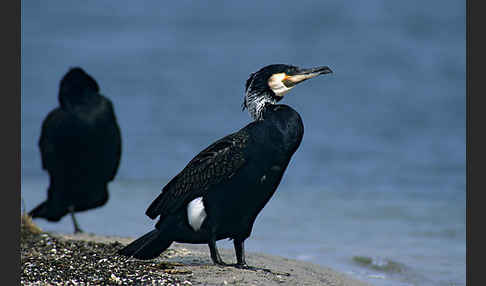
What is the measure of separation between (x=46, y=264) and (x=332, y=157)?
842 centimetres

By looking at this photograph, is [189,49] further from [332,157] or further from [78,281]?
[78,281]

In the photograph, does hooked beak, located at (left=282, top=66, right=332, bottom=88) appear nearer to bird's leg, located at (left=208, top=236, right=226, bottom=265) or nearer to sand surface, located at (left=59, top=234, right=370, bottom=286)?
bird's leg, located at (left=208, top=236, right=226, bottom=265)

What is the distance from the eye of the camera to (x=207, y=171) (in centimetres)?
687

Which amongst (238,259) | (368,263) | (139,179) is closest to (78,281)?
(238,259)

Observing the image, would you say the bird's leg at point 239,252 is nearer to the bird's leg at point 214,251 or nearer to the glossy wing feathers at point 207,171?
the bird's leg at point 214,251

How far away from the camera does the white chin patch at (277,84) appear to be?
6949 millimetres

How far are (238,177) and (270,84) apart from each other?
77 cm

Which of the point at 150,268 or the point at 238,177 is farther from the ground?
the point at 238,177

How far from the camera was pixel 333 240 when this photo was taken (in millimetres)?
10227

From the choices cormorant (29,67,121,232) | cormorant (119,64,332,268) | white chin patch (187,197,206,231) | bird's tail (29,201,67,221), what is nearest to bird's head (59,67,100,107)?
cormorant (29,67,121,232)

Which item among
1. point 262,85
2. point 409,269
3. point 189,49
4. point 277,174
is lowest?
point 409,269

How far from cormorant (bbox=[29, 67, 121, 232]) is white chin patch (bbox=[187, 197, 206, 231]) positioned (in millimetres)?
3302

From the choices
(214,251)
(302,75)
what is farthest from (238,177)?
(302,75)

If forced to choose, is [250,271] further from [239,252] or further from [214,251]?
[214,251]
